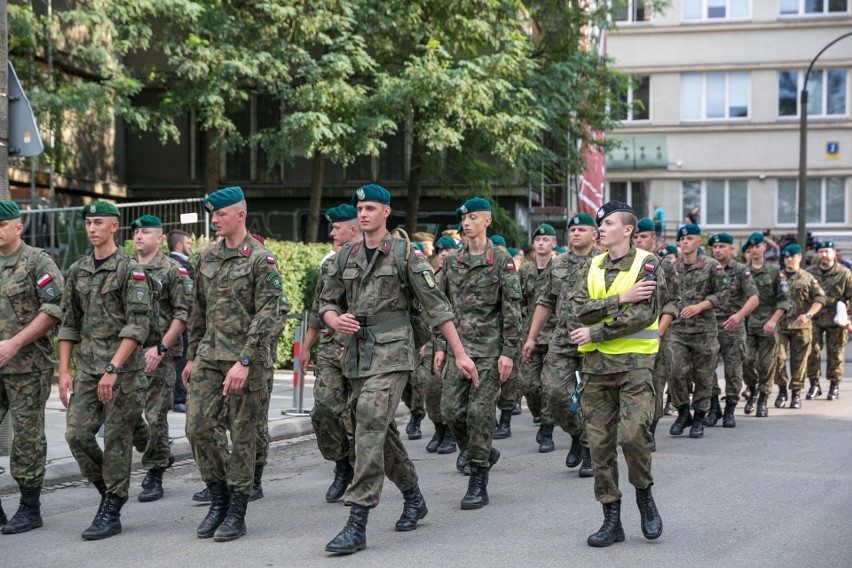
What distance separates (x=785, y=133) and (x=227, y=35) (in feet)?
92.6

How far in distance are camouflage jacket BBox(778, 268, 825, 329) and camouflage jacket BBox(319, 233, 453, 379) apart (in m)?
9.09

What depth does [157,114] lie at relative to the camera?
1967 cm

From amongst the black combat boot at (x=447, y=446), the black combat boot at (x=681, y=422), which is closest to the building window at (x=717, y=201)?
the black combat boot at (x=681, y=422)

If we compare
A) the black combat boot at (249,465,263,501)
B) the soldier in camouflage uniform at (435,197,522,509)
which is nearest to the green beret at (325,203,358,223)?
the soldier in camouflage uniform at (435,197,522,509)

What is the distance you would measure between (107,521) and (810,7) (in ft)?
131

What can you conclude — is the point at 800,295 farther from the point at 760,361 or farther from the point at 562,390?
the point at 562,390

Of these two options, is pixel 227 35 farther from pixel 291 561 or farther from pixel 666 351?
pixel 291 561

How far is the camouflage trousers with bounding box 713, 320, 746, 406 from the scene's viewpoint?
474 inches

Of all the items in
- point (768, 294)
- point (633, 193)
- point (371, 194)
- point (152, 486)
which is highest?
point (633, 193)

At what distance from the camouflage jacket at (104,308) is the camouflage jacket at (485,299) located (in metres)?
2.49

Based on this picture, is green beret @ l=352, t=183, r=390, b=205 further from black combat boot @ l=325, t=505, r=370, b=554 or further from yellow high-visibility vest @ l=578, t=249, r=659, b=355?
black combat boot @ l=325, t=505, r=370, b=554

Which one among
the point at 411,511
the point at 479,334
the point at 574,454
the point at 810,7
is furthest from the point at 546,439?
the point at 810,7

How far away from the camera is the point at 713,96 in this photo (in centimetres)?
4219

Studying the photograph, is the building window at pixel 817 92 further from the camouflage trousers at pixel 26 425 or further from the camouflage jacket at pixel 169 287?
the camouflage trousers at pixel 26 425
